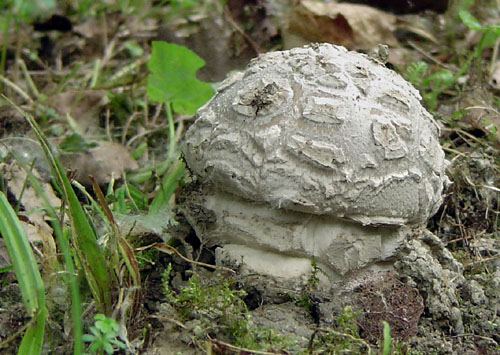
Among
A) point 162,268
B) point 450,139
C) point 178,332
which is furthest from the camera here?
point 450,139

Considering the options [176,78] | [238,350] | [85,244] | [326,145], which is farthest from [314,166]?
[176,78]

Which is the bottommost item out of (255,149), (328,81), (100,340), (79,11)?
(79,11)

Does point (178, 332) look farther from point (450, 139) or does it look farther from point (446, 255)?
point (450, 139)

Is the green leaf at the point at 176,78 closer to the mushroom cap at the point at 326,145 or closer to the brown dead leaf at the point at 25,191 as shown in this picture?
the brown dead leaf at the point at 25,191

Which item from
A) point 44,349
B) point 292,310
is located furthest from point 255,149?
point 44,349

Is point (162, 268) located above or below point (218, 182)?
below

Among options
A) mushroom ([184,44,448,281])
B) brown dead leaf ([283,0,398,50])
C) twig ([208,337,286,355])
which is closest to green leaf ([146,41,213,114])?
mushroom ([184,44,448,281])

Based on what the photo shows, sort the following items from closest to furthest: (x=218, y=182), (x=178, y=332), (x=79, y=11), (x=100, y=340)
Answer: (x=100, y=340) → (x=178, y=332) → (x=218, y=182) → (x=79, y=11)
